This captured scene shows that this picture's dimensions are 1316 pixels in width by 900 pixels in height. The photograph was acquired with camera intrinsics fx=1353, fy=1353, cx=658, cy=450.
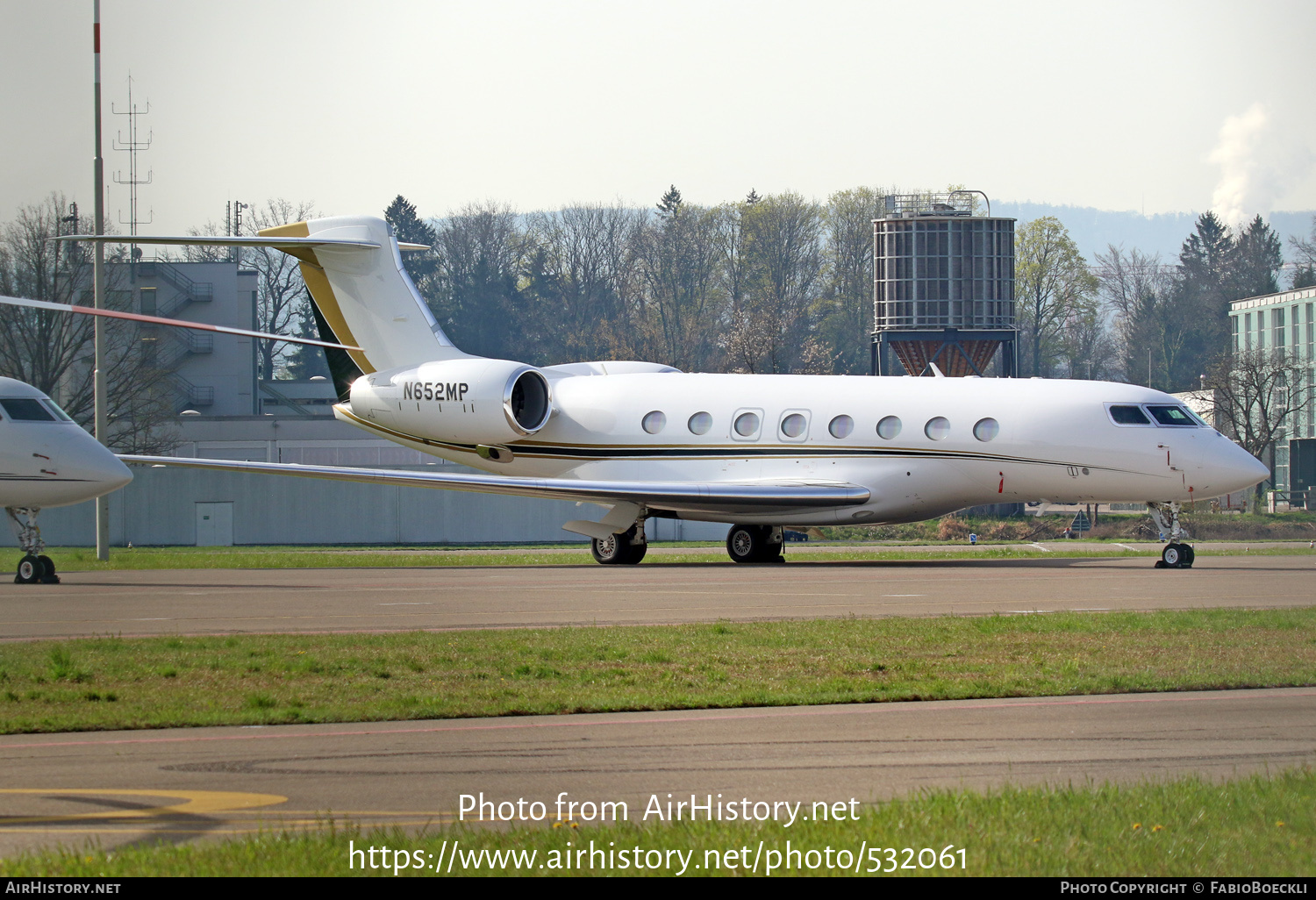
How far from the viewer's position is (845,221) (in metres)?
91.9

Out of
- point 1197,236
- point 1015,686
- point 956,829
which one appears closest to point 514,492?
point 1015,686

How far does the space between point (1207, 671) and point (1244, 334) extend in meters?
66.8

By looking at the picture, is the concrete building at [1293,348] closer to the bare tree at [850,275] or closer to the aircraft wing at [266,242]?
the bare tree at [850,275]

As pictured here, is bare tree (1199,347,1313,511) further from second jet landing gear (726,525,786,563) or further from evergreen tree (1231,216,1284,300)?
second jet landing gear (726,525,786,563)

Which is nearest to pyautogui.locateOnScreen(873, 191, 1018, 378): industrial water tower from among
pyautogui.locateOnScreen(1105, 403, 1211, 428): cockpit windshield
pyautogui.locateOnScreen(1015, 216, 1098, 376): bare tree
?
pyautogui.locateOnScreen(1105, 403, 1211, 428): cockpit windshield

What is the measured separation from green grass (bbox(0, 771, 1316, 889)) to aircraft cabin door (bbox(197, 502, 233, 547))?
40469mm

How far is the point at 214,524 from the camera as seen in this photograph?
4422 centimetres

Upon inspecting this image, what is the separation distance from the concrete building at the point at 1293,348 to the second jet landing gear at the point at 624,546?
37832mm

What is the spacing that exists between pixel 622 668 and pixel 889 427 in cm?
1422

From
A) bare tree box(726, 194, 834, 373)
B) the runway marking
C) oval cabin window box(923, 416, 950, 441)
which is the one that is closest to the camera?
the runway marking

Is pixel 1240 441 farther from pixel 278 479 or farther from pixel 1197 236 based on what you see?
pixel 1197 236

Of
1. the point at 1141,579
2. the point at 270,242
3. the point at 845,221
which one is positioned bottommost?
the point at 1141,579

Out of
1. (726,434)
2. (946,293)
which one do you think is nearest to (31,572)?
(726,434)

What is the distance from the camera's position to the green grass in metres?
5.21
